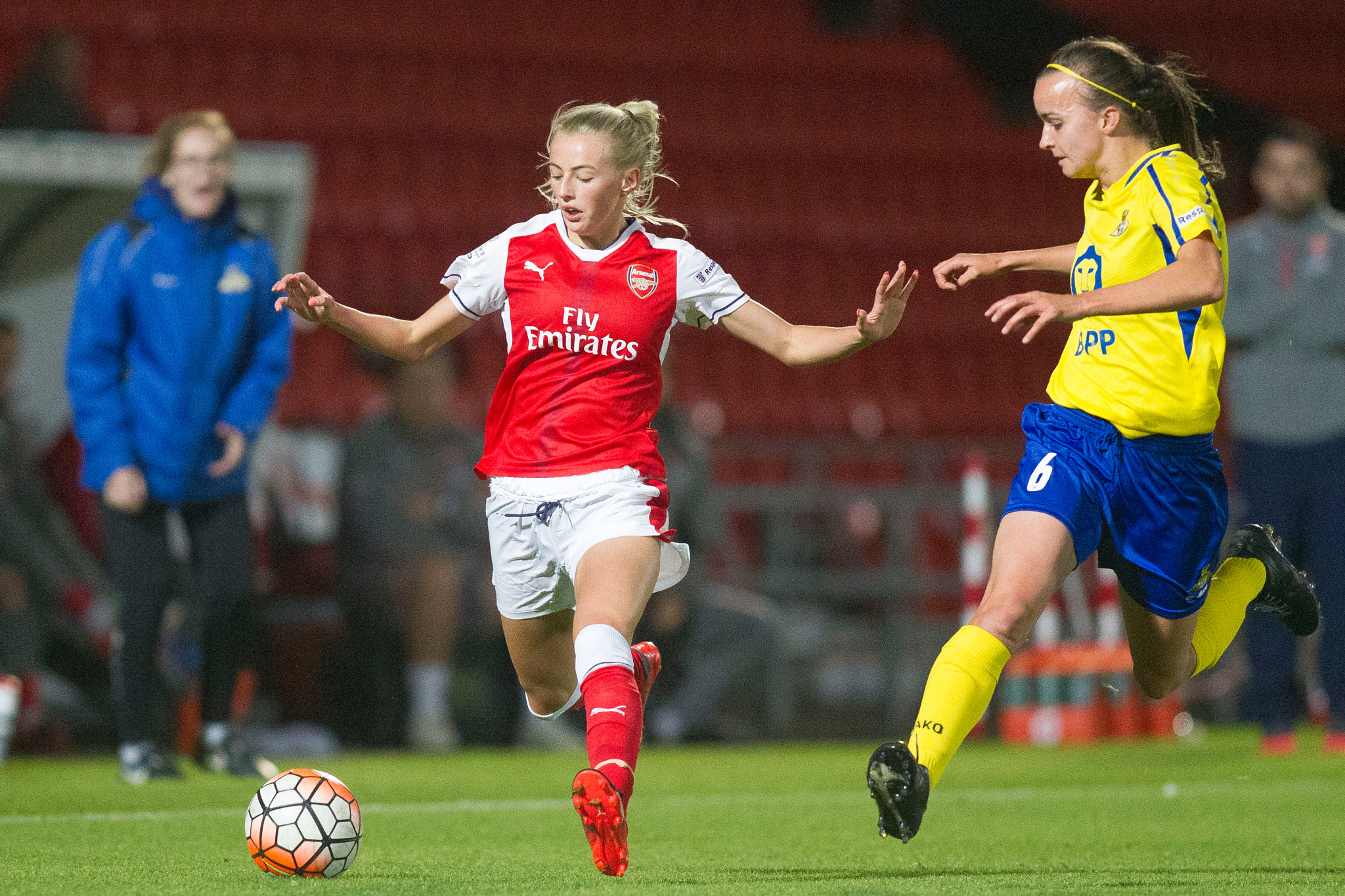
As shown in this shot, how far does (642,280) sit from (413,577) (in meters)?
4.59

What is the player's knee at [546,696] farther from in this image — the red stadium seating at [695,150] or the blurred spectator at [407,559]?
the red stadium seating at [695,150]

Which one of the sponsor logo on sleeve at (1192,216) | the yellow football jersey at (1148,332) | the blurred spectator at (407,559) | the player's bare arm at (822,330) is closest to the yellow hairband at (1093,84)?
the yellow football jersey at (1148,332)

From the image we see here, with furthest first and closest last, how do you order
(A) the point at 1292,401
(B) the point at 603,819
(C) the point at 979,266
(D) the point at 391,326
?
1. (A) the point at 1292,401
2. (D) the point at 391,326
3. (C) the point at 979,266
4. (B) the point at 603,819

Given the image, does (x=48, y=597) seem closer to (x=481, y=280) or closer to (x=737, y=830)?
(x=737, y=830)

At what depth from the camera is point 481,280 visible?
445 cm

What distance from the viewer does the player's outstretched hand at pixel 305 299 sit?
165 inches

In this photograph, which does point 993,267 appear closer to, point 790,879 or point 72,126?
point 790,879

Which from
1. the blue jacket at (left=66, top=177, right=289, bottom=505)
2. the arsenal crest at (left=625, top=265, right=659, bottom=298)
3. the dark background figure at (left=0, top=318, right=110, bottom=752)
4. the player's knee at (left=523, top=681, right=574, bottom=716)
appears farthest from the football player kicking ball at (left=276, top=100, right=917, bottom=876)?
the dark background figure at (left=0, top=318, right=110, bottom=752)

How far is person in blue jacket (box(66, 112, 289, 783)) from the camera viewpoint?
20.9ft

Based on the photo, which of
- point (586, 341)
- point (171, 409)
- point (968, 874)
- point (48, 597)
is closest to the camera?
point (968, 874)

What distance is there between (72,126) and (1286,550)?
6.91m

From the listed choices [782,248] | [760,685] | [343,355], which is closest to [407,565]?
[760,685]

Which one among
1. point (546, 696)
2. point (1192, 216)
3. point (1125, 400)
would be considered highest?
point (1192, 216)

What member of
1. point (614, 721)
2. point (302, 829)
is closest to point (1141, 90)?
point (614, 721)
